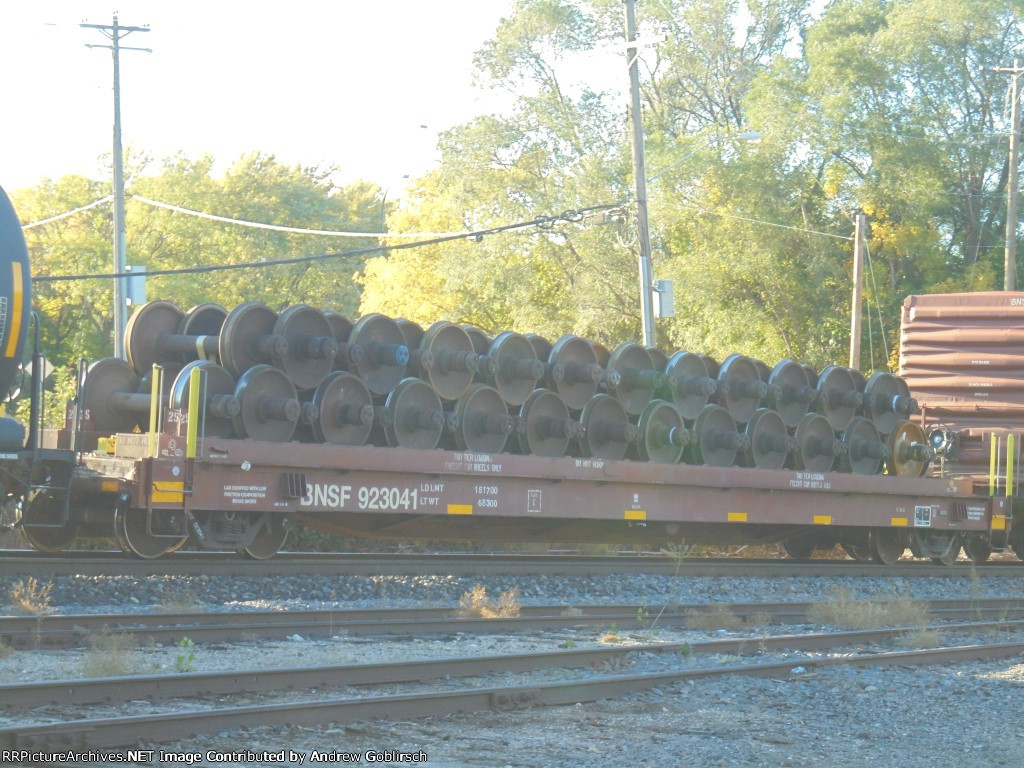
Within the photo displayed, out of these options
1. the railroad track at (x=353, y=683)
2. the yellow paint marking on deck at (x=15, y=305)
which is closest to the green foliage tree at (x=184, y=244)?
the yellow paint marking on deck at (x=15, y=305)

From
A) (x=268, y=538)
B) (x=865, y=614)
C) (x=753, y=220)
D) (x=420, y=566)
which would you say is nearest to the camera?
(x=865, y=614)

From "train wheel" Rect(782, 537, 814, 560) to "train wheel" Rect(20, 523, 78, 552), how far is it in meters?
10.6

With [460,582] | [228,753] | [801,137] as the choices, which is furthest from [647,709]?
[801,137]

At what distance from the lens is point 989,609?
1351 cm

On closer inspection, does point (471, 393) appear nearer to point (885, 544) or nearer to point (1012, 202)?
point (885, 544)

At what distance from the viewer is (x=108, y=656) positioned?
791 centimetres

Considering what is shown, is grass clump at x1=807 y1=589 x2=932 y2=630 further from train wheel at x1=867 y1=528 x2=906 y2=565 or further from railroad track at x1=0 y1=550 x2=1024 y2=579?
train wheel at x1=867 y1=528 x2=906 y2=565

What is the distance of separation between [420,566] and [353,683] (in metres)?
5.95

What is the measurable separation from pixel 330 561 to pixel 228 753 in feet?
24.1

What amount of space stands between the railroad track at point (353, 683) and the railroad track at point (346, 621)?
4.92 feet

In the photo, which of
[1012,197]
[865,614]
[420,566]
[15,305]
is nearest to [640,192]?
[420,566]

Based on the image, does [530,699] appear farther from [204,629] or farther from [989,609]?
[989,609]

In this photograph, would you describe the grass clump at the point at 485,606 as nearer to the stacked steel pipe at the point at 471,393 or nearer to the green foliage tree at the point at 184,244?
the stacked steel pipe at the point at 471,393

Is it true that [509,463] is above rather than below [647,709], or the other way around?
above
